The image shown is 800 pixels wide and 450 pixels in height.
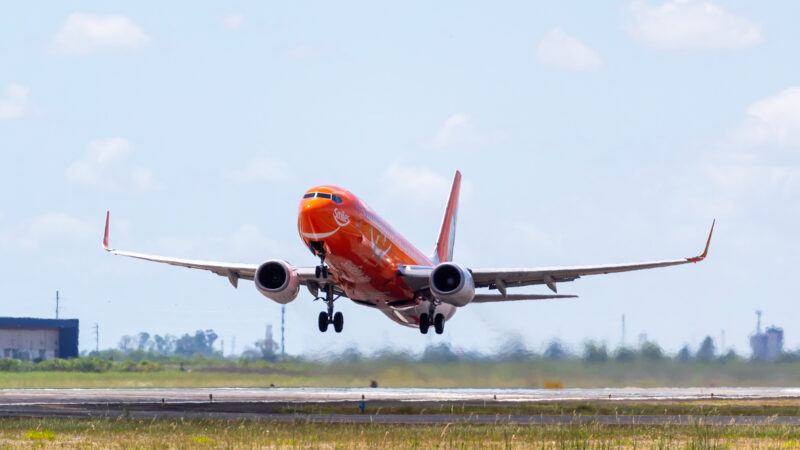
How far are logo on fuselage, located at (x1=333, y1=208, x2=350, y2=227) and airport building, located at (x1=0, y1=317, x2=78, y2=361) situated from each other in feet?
231

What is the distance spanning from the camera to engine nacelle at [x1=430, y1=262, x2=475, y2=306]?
48.9m

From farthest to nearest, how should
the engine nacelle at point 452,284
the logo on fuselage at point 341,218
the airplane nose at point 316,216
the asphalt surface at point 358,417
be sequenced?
the engine nacelle at point 452,284
the logo on fuselage at point 341,218
the airplane nose at point 316,216
the asphalt surface at point 358,417

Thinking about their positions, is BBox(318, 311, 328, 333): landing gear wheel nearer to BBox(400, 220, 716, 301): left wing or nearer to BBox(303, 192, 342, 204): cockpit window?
BBox(400, 220, 716, 301): left wing

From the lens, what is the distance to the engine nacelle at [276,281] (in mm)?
49469

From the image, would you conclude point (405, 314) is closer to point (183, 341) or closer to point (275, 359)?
point (275, 359)

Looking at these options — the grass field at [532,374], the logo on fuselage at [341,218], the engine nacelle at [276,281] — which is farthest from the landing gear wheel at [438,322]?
the logo on fuselage at [341,218]

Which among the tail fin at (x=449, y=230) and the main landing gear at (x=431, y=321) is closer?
the main landing gear at (x=431, y=321)

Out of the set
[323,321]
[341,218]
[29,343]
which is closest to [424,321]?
[323,321]

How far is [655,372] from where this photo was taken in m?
66.2

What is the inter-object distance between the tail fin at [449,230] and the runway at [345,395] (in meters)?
7.44

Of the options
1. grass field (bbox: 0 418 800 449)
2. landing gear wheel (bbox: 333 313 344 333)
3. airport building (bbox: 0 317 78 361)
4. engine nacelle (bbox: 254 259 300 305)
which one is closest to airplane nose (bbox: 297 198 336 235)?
engine nacelle (bbox: 254 259 300 305)

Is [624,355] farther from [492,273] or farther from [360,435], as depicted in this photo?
[360,435]

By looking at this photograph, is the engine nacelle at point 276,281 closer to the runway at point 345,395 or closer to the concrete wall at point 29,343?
the runway at point 345,395

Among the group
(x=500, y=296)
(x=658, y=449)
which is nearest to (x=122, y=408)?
(x=500, y=296)
